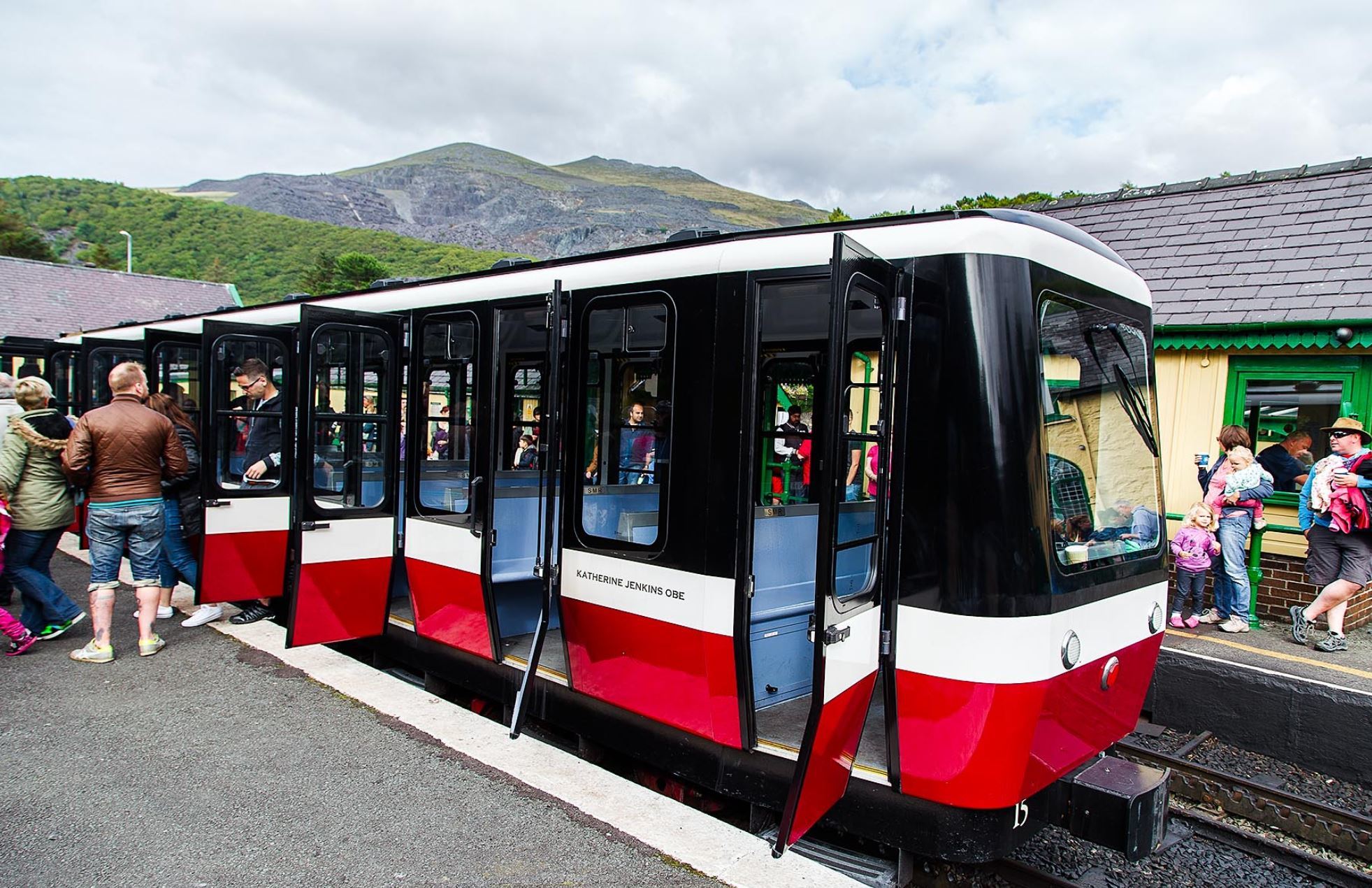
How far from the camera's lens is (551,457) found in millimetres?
4324

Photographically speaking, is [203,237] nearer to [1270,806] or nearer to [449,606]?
[449,606]

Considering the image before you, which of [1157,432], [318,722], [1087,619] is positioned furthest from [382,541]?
[1157,432]

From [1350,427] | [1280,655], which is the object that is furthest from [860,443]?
[1350,427]

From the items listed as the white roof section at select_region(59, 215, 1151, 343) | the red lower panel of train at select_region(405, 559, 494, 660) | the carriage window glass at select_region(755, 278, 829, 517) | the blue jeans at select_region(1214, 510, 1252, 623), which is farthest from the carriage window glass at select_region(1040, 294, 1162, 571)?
the blue jeans at select_region(1214, 510, 1252, 623)

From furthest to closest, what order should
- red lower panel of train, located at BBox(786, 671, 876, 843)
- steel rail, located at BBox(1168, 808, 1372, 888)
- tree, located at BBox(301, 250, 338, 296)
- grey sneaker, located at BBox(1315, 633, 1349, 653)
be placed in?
tree, located at BBox(301, 250, 338, 296), grey sneaker, located at BBox(1315, 633, 1349, 653), steel rail, located at BBox(1168, 808, 1372, 888), red lower panel of train, located at BBox(786, 671, 876, 843)

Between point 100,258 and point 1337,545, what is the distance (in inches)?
3595

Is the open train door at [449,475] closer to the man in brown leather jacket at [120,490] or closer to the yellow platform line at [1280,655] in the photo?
the man in brown leather jacket at [120,490]

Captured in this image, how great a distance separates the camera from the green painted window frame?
7574mm

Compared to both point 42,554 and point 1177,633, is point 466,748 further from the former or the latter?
point 1177,633

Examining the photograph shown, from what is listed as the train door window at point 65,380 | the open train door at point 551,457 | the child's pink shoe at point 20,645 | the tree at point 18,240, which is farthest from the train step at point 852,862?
the tree at point 18,240

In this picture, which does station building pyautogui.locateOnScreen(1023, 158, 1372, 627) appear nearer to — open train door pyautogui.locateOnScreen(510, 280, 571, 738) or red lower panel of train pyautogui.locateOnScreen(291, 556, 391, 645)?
open train door pyautogui.locateOnScreen(510, 280, 571, 738)

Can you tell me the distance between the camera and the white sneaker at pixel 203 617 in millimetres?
6379

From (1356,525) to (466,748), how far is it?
6522 mm

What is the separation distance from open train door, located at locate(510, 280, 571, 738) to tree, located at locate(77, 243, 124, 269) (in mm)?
86134
